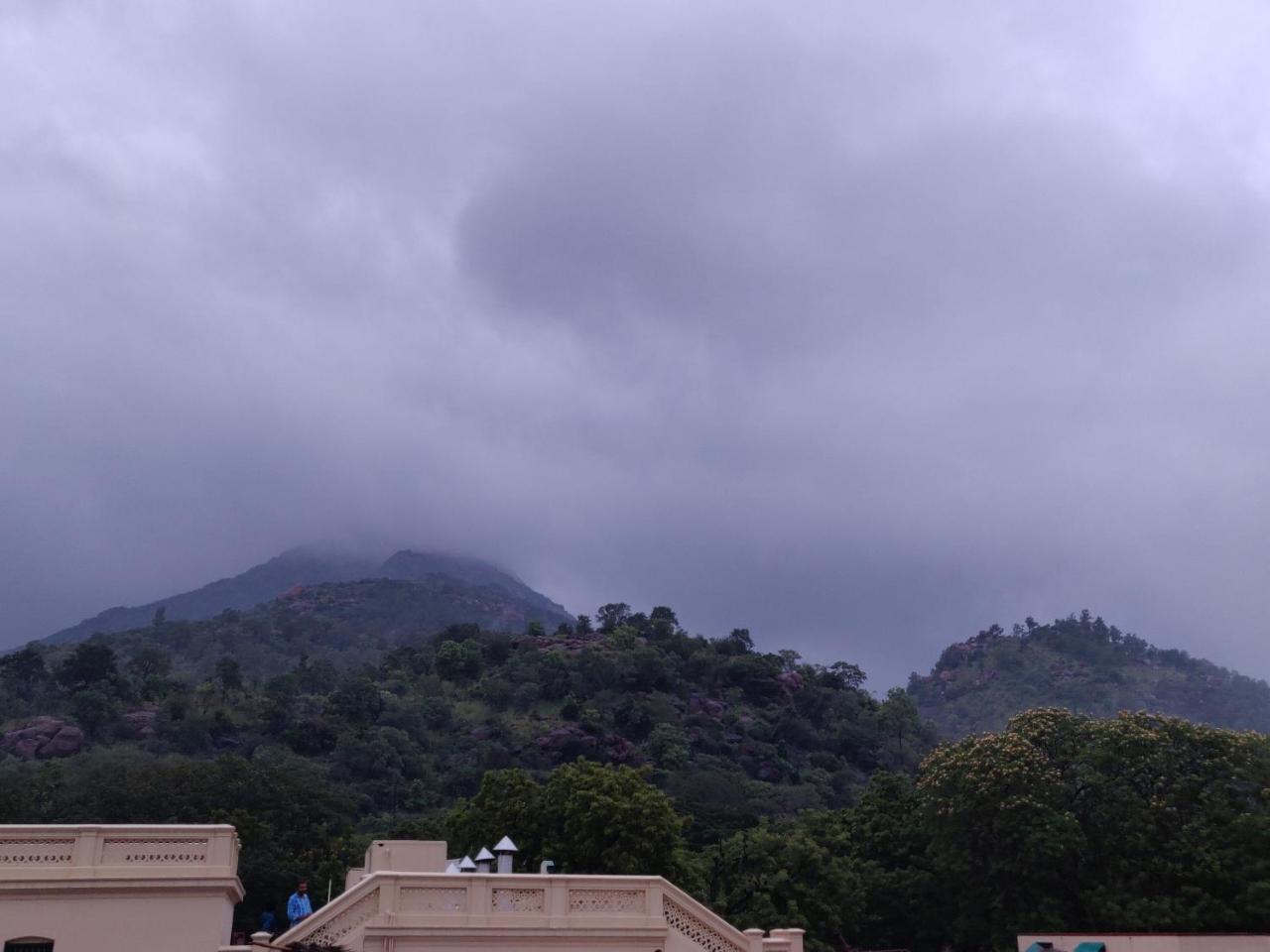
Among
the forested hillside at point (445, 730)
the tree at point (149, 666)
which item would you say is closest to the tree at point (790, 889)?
the forested hillside at point (445, 730)

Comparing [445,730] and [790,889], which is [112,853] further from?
[445,730]

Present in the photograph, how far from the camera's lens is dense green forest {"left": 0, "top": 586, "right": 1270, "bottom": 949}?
3838 centimetres

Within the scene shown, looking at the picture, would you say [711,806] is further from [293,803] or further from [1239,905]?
[1239,905]

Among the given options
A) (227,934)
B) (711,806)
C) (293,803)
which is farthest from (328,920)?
(711,806)

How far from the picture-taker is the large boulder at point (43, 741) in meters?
102

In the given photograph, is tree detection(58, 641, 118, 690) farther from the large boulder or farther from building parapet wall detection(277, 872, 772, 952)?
building parapet wall detection(277, 872, 772, 952)

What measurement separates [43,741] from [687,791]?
195 ft

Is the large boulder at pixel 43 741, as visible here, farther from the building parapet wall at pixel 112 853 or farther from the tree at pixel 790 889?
the building parapet wall at pixel 112 853

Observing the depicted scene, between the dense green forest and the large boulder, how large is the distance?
9.9 inches

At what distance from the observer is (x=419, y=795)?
3863 inches

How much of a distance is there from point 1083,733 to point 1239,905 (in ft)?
28.6

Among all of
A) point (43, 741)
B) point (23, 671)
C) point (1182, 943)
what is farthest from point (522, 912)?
point (23, 671)

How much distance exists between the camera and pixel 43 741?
10369cm

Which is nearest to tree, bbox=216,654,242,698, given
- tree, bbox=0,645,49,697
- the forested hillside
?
the forested hillside
